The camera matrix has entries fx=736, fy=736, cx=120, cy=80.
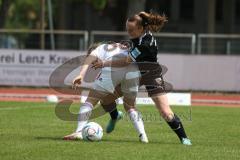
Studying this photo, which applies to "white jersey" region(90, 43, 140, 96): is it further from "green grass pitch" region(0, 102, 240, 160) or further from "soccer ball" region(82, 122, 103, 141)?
"green grass pitch" region(0, 102, 240, 160)

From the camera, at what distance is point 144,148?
1106cm

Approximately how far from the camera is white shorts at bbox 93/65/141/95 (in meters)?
→ 12.0

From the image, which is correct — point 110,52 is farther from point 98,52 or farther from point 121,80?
point 121,80

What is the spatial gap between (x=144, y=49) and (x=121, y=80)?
35.7 inches

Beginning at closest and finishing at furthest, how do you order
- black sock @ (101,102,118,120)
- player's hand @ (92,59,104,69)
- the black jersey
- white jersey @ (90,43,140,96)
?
the black jersey < player's hand @ (92,59,104,69) < white jersey @ (90,43,140,96) < black sock @ (101,102,118,120)

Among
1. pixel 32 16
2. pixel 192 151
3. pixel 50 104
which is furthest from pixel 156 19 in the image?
pixel 32 16

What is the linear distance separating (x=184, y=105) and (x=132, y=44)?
11560 millimetres

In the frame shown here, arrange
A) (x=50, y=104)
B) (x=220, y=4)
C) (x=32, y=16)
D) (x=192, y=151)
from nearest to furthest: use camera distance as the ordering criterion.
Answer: (x=192, y=151)
(x=50, y=104)
(x=220, y=4)
(x=32, y=16)

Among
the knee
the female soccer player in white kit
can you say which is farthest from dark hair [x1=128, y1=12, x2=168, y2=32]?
the knee

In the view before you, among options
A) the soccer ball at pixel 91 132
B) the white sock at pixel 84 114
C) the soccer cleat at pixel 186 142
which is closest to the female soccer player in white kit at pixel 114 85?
the white sock at pixel 84 114

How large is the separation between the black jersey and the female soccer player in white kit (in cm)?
45

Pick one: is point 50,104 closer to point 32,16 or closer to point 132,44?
point 132,44

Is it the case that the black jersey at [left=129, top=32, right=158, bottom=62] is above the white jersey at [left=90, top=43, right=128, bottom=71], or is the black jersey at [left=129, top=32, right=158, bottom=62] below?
above

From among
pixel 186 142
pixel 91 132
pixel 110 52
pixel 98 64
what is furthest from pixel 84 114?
pixel 186 142
